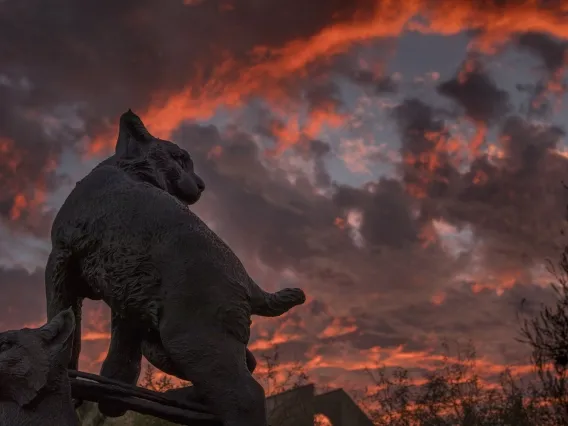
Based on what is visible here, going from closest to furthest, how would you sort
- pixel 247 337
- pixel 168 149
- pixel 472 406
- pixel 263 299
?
pixel 247 337, pixel 263 299, pixel 168 149, pixel 472 406

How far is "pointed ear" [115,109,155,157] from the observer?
3770mm

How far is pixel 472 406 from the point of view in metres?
11.6

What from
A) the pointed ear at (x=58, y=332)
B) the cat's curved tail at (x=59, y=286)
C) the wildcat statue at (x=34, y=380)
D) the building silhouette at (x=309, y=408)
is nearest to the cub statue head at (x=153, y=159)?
the cat's curved tail at (x=59, y=286)

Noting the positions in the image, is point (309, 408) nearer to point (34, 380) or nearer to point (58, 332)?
point (58, 332)

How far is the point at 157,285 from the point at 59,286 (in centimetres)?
62

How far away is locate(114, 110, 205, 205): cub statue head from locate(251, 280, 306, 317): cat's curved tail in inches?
30.5

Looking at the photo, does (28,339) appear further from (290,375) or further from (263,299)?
(290,375)

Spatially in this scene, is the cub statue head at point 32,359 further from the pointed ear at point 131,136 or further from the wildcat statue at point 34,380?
the pointed ear at point 131,136

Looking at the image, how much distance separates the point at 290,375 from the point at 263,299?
816 cm

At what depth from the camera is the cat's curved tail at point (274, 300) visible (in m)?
3.37

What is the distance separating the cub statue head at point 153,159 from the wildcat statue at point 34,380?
1.25 meters

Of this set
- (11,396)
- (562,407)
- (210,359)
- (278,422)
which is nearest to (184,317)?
(210,359)

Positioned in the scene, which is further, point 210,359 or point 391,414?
point 391,414

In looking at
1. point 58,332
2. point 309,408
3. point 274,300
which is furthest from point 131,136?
point 309,408
